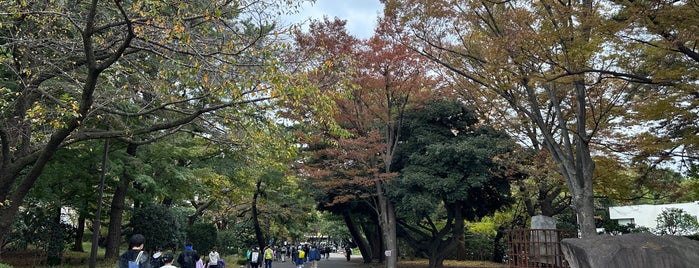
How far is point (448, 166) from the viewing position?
1814 cm

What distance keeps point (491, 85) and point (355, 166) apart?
23.6 feet

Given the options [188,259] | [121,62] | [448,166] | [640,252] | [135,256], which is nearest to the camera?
[135,256]

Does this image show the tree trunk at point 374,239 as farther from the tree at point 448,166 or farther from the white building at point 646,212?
the white building at point 646,212

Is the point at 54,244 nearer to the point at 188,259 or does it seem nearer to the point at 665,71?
the point at 188,259

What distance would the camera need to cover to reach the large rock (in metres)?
8.15

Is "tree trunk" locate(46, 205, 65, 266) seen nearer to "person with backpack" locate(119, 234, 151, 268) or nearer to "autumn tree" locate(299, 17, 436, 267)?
"autumn tree" locate(299, 17, 436, 267)

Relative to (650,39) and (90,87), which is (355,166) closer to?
(650,39)

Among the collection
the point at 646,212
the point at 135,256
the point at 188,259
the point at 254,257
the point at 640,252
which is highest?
the point at 646,212

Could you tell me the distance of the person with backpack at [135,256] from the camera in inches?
243

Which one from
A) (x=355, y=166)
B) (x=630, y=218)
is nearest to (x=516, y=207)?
(x=355, y=166)

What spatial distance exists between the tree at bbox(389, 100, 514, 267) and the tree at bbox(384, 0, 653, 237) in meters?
2.73

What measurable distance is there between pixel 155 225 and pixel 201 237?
5.26 metres

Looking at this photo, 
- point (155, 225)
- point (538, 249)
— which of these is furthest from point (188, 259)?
point (538, 249)

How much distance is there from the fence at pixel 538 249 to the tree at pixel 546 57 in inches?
34.6
